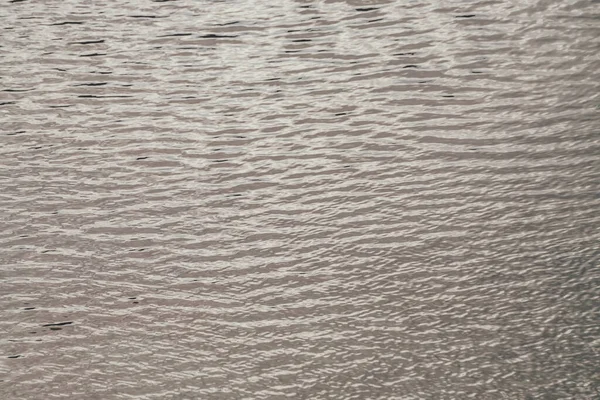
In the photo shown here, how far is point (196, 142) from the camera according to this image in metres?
2.24

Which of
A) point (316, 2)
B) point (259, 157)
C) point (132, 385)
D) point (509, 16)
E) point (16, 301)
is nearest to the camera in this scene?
point (132, 385)

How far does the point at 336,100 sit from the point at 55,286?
2.82 feet

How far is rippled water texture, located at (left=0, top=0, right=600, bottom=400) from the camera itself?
1.61 meters

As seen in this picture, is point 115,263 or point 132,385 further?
point 115,263

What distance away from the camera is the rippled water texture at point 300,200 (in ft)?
5.27

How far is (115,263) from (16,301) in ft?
0.65

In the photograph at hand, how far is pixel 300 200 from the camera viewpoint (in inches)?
79.9

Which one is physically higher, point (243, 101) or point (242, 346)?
point (243, 101)

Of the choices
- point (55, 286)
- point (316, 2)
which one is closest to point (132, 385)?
point (55, 286)

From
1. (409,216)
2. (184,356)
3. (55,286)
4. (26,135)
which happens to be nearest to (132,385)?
(184,356)

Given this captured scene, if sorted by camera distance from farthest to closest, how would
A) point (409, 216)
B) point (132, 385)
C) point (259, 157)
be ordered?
1. point (259, 157)
2. point (409, 216)
3. point (132, 385)

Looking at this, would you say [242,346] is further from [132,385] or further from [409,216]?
[409,216]

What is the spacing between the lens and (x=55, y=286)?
6.00ft

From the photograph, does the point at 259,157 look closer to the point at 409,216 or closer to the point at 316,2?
the point at 409,216
